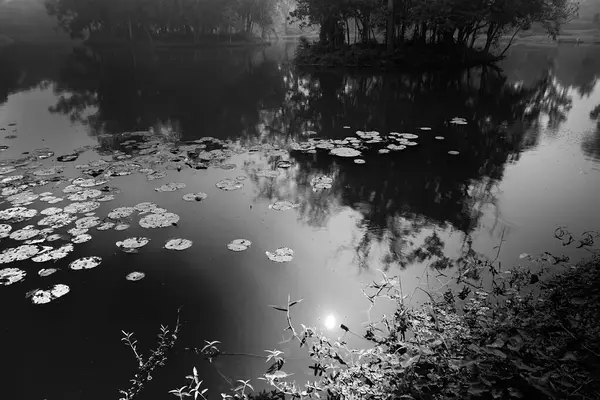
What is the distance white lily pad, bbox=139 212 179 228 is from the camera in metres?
5.88

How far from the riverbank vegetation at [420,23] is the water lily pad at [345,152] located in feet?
59.9

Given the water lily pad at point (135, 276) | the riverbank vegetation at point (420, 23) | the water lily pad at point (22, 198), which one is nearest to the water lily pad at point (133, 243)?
the water lily pad at point (135, 276)

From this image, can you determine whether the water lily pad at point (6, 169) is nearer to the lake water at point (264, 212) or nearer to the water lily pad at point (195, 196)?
the lake water at point (264, 212)

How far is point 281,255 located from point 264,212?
143cm

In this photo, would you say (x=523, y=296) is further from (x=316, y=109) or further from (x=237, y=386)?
(x=316, y=109)

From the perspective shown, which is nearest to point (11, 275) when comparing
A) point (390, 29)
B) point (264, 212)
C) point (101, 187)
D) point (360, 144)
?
point (101, 187)

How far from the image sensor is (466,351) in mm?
3119

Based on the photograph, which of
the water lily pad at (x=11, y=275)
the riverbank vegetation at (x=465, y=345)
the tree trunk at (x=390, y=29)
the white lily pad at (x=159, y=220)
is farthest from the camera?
the tree trunk at (x=390, y=29)

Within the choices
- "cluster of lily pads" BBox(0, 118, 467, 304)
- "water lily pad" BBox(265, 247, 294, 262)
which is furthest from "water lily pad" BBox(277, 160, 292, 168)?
"water lily pad" BBox(265, 247, 294, 262)

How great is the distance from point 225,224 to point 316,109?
936 centimetres

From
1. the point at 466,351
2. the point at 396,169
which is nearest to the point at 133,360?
the point at 466,351

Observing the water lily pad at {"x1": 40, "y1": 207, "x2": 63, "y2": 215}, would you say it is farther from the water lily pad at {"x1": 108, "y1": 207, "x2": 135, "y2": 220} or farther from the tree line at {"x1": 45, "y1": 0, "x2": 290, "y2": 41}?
the tree line at {"x1": 45, "y1": 0, "x2": 290, "y2": 41}

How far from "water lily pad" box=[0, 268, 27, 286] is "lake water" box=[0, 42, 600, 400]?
111 mm

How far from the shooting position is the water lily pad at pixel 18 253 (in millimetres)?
4944
